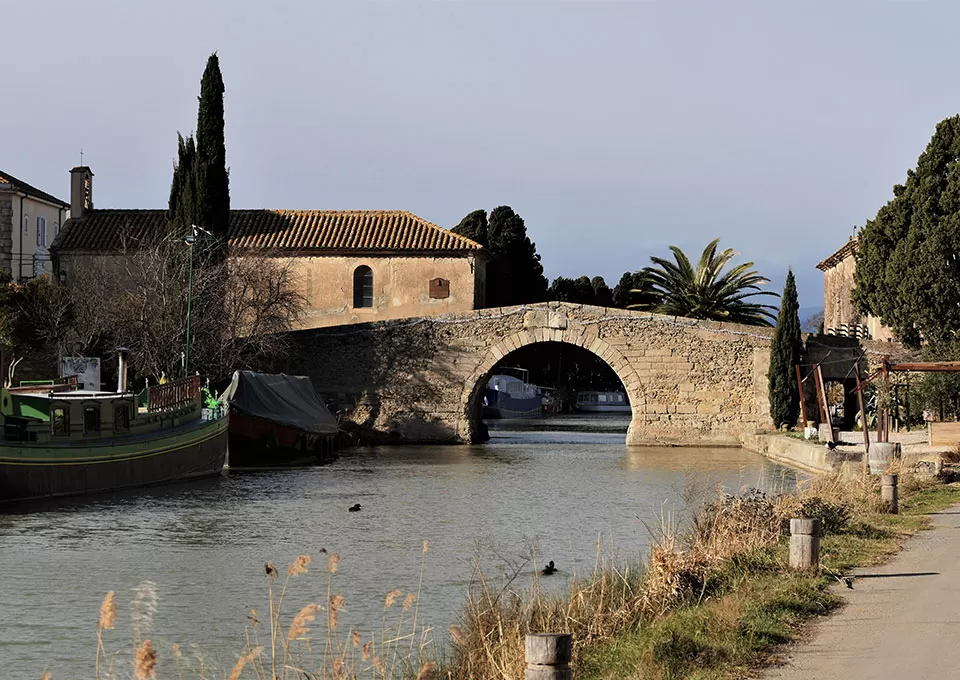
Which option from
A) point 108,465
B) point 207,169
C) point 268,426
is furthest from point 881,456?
point 207,169

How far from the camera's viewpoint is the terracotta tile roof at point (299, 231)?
42531 millimetres

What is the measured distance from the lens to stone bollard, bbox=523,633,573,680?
600 centimetres

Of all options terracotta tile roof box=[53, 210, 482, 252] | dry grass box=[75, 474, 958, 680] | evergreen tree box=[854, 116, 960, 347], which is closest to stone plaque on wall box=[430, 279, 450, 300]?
terracotta tile roof box=[53, 210, 482, 252]

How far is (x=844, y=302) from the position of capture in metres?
50.8

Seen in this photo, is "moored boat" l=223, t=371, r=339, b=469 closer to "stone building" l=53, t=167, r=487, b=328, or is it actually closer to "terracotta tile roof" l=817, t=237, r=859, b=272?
"stone building" l=53, t=167, r=487, b=328

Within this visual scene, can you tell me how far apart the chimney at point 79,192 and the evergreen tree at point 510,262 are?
22658mm

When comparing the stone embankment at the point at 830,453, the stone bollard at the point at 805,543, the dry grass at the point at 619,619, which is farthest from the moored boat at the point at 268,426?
the stone bollard at the point at 805,543

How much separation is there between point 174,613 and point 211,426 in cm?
1543

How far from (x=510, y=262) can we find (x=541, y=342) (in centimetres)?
2768

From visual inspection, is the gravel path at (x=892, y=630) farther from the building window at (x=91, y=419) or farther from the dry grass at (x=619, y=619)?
the building window at (x=91, y=419)

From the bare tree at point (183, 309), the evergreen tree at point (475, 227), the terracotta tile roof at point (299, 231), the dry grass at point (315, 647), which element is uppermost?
the evergreen tree at point (475, 227)

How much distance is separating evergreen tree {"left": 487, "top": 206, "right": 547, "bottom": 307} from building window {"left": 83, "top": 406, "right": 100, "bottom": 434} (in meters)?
40.6

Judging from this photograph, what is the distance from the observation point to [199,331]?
36031 mm

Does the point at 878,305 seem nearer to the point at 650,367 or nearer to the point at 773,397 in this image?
the point at 773,397
